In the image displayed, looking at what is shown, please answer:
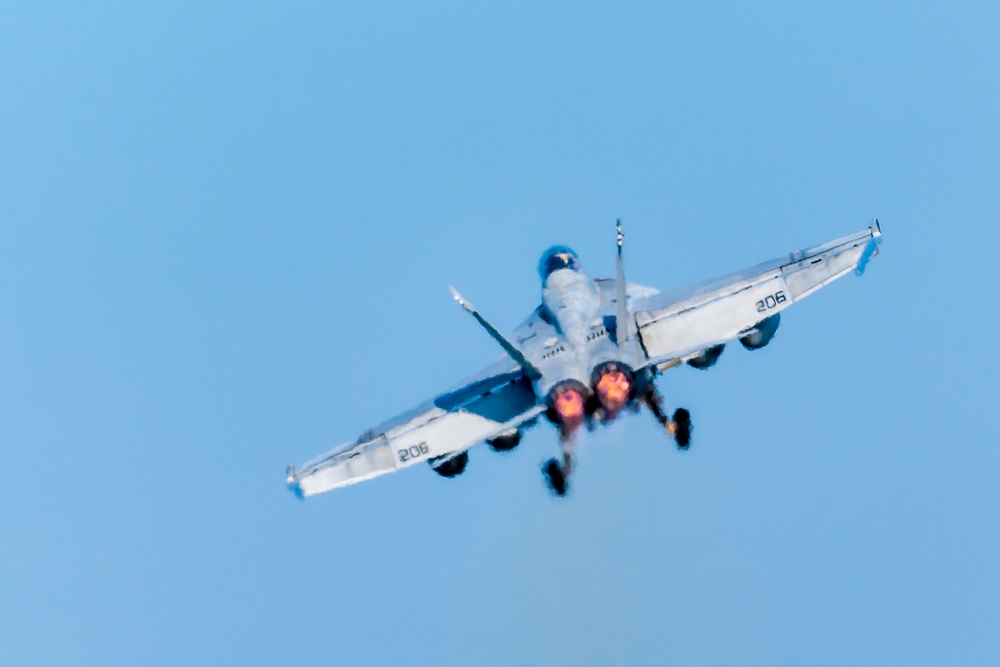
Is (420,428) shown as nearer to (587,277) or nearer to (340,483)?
(340,483)

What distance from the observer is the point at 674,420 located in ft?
115

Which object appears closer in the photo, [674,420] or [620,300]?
[620,300]

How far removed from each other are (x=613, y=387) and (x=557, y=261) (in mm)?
Answer: 8218

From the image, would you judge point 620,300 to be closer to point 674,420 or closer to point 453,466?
point 674,420

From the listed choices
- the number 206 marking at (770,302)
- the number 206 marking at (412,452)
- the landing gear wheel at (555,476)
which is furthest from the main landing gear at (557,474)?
the number 206 marking at (770,302)

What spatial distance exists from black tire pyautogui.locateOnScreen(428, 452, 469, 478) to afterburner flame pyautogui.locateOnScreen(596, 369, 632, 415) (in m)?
6.12

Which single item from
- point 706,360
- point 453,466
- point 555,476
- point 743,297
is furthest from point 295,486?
point 743,297

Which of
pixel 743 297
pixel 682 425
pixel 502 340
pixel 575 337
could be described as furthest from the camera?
pixel 743 297

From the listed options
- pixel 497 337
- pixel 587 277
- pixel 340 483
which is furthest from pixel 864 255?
pixel 340 483

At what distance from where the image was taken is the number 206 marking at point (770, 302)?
36.2m

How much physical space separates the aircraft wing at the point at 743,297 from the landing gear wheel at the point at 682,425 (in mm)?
1598

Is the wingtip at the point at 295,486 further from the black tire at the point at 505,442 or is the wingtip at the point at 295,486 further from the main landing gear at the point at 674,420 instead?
the main landing gear at the point at 674,420

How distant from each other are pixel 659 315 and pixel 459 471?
19.9ft

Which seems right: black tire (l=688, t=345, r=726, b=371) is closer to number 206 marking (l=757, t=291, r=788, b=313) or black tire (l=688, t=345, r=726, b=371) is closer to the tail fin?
number 206 marking (l=757, t=291, r=788, b=313)
